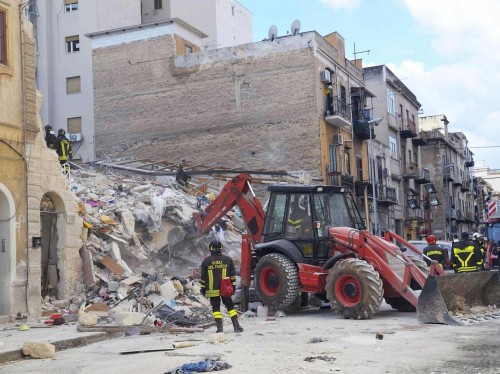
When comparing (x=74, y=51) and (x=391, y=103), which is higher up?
(x=74, y=51)

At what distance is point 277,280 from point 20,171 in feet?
19.1

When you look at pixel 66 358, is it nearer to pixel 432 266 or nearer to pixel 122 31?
pixel 432 266

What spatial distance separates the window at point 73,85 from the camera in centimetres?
4044

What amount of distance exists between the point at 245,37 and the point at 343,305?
38952 millimetres

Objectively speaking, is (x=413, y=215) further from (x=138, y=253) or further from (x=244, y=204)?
(x=244, y=204)

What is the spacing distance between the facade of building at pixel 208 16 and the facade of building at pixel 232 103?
6.25m

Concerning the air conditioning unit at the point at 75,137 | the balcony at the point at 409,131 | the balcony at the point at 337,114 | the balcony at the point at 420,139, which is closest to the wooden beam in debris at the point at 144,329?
the balcony at the point at 337,114

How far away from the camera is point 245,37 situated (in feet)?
163

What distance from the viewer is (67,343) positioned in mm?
11039

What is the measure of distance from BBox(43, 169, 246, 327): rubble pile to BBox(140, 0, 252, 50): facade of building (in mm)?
20610

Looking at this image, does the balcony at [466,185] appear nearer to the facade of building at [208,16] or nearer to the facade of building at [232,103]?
the facade of building at [208,16]

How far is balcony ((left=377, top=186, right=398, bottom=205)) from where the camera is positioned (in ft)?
137

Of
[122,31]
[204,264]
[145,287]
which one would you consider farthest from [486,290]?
[122,31]

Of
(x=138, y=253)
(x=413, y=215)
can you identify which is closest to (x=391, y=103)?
(x=413, y=215)
